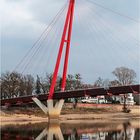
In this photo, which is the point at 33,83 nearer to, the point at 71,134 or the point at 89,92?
the point at 89,92

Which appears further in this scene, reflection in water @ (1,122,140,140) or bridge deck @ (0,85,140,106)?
bridge deck @ (0,85,140,106)

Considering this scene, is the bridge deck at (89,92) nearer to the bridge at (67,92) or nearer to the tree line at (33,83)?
the bridge at (67,92)

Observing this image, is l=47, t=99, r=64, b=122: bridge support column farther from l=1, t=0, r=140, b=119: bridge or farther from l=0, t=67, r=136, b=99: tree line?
l=0, t=67, r=136, b=99: tree line

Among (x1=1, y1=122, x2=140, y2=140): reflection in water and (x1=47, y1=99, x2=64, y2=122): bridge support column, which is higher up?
(x1=47, y1=99, x2=64, y2=122): bridge support column

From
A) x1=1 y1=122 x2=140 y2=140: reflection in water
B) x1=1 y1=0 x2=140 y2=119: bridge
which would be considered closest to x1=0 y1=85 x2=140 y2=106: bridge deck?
x1=1 y1=0 x2=140 y2=119: bridge

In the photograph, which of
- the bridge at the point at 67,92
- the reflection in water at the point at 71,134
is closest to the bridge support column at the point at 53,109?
the bridge at the point at 67,92

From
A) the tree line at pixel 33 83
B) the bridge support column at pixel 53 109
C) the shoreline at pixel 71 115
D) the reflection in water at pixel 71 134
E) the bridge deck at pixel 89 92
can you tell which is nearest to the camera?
the reflection in water at pixel 71 134

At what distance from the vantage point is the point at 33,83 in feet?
382

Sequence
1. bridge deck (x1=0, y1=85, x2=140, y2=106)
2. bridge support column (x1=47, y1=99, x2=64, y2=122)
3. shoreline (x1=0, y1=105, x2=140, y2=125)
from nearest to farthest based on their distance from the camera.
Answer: bridge deck (x1=0, y1=85, x2=140, y2=106)
bridge support column (x1=47, y1=99, x2=64, y2=122)
shoreline (x1=0, y1=105, x2=140, y2=125)

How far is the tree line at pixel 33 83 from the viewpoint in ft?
338

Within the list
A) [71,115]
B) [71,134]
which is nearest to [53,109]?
[71,115]

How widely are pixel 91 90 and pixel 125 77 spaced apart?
180ft

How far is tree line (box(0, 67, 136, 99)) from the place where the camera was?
102875 mm

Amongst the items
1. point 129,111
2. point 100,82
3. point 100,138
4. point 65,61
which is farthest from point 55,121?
point 100,82
